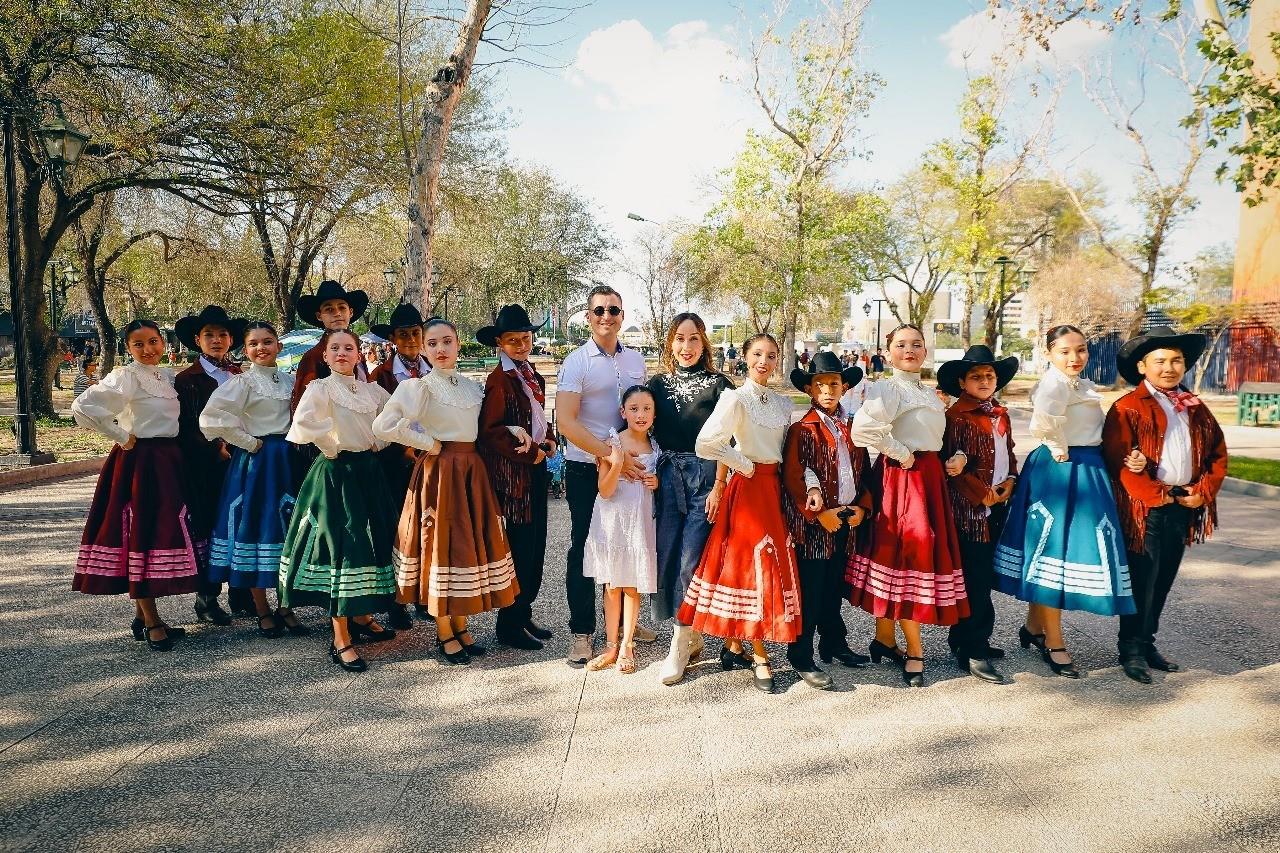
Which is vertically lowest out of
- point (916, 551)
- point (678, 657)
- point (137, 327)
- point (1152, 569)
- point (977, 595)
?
point (678, 657)

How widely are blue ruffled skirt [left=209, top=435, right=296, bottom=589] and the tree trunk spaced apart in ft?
15.8

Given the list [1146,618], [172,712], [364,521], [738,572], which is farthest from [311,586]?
[1146,618]

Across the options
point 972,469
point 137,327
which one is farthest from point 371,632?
point 972,469

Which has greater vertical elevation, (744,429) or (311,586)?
(744,429)

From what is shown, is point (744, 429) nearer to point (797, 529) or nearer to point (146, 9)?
point (797, 529)

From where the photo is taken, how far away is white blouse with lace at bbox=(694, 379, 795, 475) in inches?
Answer: 150

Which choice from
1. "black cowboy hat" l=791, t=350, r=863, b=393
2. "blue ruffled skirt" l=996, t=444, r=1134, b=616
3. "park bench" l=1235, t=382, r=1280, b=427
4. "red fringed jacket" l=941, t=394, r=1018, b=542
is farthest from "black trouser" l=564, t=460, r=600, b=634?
"park bench" l=1235, t=382, r=1280, b=427

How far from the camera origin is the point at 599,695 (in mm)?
3902

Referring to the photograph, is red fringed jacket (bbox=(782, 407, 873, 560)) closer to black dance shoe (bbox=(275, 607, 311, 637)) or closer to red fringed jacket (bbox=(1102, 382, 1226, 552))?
red fringed jacket (bbox=(1102, 382, 1226, 552))

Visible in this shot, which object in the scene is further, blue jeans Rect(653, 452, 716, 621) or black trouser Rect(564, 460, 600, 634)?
black trouser Rect(564, 460, 600, 634)

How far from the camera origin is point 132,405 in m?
4.52

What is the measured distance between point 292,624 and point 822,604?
10.8 feet

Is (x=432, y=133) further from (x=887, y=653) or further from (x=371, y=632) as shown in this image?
(x=887, y=653)

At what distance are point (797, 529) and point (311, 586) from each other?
264 cm
